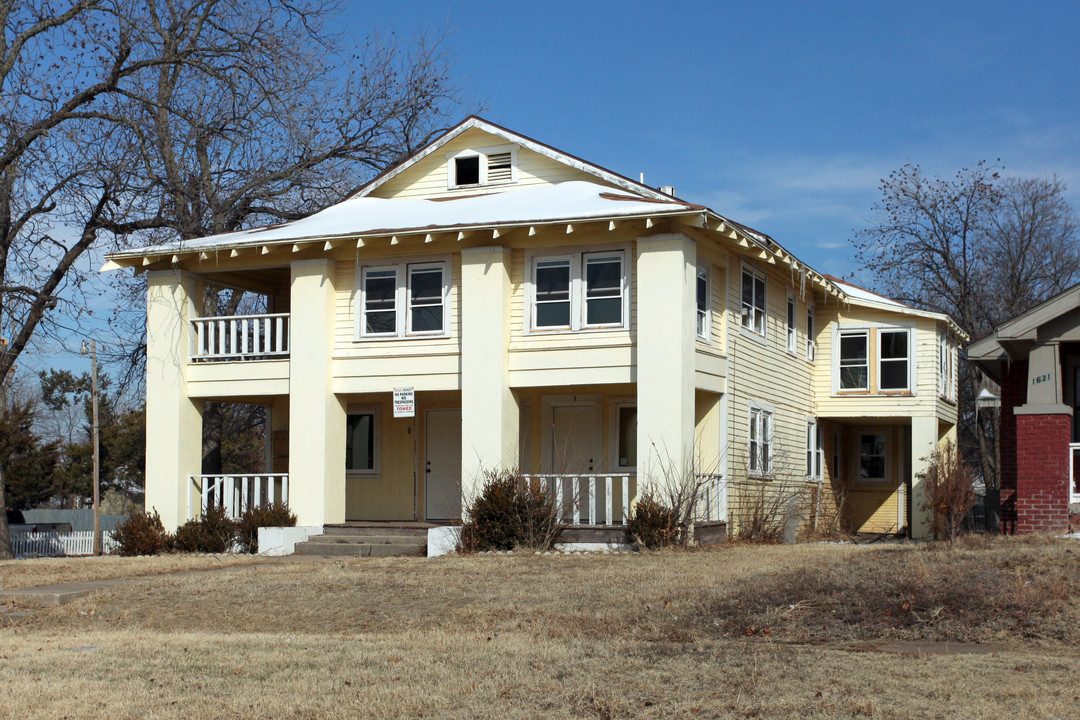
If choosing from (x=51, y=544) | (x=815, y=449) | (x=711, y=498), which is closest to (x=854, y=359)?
(x=815, y=449)

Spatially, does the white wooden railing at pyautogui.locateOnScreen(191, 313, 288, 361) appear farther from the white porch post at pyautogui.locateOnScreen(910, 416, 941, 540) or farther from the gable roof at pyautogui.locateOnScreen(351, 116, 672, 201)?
the white porch post at pyautogui.locateOnScreen(910, 416, 941, 540)

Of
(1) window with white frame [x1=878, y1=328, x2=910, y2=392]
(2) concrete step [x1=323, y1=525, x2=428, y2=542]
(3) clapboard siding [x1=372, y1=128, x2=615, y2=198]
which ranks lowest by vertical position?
(2) concrete step [x1=323, y1=525, x2=428, y2=542]

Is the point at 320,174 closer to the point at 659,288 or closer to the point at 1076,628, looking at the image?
the point at 659,288

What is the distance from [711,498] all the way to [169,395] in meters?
9.86

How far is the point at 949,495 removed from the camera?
17719 millimetres

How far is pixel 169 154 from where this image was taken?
28.0 meters

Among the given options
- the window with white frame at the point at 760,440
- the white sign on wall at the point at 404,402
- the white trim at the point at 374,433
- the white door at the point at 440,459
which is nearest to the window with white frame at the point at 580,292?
the white sign on wall at the point at 404,402

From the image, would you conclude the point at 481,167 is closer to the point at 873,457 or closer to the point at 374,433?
the point at 374,433

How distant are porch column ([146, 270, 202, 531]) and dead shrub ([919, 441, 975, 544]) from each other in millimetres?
12773

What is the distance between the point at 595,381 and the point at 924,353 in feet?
34.1

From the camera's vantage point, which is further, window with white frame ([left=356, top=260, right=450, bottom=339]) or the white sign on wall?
window with white frame ([left=356, top=260, right=450, bottom=339])

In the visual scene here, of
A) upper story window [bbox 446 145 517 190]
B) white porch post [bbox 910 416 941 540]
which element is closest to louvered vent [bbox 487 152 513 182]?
upper story window [bbox 446 145 517 190]

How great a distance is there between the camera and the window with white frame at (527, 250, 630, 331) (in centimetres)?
1973

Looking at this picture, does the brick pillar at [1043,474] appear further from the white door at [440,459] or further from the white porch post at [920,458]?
the white door at [440,459]
